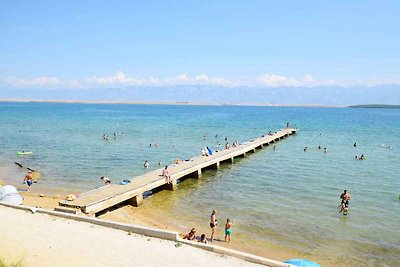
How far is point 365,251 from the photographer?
16156 mm

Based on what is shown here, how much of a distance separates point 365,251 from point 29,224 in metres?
13.5

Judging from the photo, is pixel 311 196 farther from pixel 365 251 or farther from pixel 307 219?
pixel 365 251

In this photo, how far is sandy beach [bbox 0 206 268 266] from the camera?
1188 centimetres

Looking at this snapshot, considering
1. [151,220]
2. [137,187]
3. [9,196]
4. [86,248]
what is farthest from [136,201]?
[86,248]

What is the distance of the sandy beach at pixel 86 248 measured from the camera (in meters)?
11.9

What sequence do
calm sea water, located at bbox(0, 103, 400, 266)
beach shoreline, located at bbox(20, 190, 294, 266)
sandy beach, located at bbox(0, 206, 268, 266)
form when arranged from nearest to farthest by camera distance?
1. sandy beach, located at bbox(0, 206, 268, 266)
2. beach shoreline, located at bbox(20, 190, 294, 266)
3. calm sea water, located at bbox(0, 103, 400, 266)

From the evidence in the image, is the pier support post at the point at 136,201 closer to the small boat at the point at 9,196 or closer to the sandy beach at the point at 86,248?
the small boat at the point at 9,196

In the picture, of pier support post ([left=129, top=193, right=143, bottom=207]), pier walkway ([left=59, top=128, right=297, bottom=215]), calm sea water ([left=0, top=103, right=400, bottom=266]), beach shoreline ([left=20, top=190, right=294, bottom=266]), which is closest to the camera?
beach shoreline ([left=20, top=190, right=294, bottom=266])

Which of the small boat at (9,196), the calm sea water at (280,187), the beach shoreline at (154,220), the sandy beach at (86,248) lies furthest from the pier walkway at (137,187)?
the sandy beach at (86,248)

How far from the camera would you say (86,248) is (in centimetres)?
1277

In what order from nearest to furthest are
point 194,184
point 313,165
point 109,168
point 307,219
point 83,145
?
1. point 307,219
2. point 194,184
3. point 109,168
4. point 313,165
5. point 83,145

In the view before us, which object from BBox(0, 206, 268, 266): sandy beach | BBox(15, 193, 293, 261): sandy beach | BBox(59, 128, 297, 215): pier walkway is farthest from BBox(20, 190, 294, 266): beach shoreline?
BBox(0, 206, 268, 266): sandy beach

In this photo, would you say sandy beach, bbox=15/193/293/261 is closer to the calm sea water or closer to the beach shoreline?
the beach shoreline

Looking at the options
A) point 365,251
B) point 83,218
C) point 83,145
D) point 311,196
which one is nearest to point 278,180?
point 311,196
